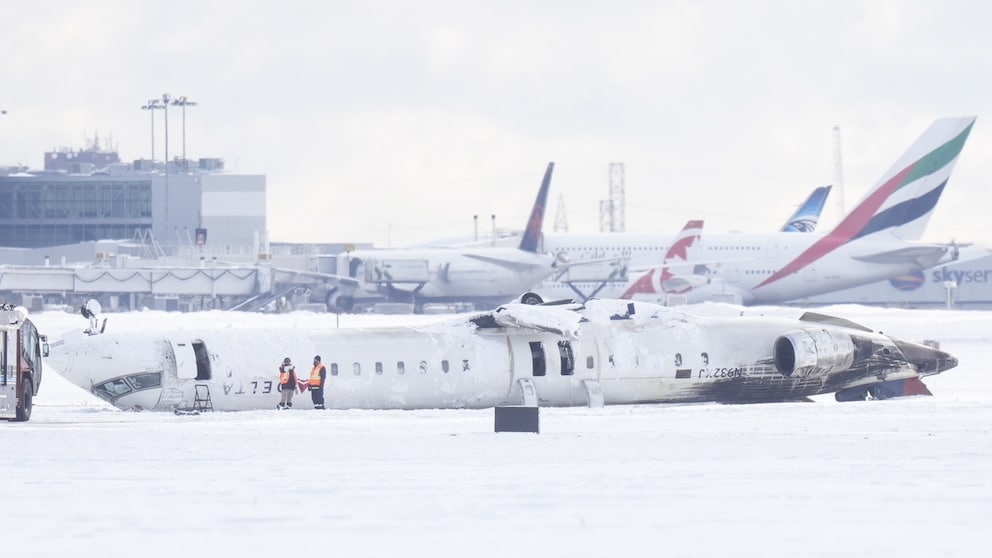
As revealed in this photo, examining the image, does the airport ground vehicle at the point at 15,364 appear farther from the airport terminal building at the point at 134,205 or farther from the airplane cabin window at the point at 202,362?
the airport terminal building at the point at 134,205

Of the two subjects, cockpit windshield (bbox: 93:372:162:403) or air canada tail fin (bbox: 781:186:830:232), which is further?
air canada tail fin (bbox: 781:186:830:232)

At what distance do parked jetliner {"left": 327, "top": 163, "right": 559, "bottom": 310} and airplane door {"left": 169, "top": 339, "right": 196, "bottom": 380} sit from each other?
57.8 m

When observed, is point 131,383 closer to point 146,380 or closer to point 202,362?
point 146,380

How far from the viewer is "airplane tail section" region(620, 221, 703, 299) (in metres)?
94.4

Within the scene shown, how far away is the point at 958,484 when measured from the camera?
2152cm

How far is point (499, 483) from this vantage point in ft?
71.3

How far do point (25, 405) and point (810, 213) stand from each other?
97239 millimetres

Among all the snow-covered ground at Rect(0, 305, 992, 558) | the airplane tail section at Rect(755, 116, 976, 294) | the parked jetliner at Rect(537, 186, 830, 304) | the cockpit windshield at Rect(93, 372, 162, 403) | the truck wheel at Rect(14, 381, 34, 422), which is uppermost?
the airplane tail section at Rect(755, 116, 976, 294)

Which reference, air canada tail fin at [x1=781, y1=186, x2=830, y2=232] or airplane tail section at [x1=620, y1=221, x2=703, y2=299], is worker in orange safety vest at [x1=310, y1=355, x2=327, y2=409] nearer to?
airplane tail section at [x1=620, y1=221, x2=703, y2=299]

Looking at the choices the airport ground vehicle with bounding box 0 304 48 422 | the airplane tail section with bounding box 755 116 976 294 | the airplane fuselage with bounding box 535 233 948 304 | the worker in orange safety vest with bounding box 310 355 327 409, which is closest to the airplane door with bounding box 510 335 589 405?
the worker in orange safety vest with bounding box 310 355 327 409

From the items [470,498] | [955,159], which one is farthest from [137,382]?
[955,159]

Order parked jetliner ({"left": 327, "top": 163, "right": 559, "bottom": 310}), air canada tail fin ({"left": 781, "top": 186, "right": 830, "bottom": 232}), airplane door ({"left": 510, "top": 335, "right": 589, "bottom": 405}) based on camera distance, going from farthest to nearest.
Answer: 1. air canada tail fin ({"left": 781, "top": 186, "right": 830, "bottom": 232})
2. parked jetliner ({"left": 327, "top": 163, "right": 559, "bottom": 310})
3. airplane door ({"left": 510, "top": 335, "right": 589, "bottom": 405})

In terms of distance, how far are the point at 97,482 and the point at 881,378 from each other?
72.1 ft

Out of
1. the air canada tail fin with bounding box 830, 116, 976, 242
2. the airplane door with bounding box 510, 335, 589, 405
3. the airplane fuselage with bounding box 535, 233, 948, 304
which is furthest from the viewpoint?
the airplane fuselage with bounding box 535, 233, 948, 304
